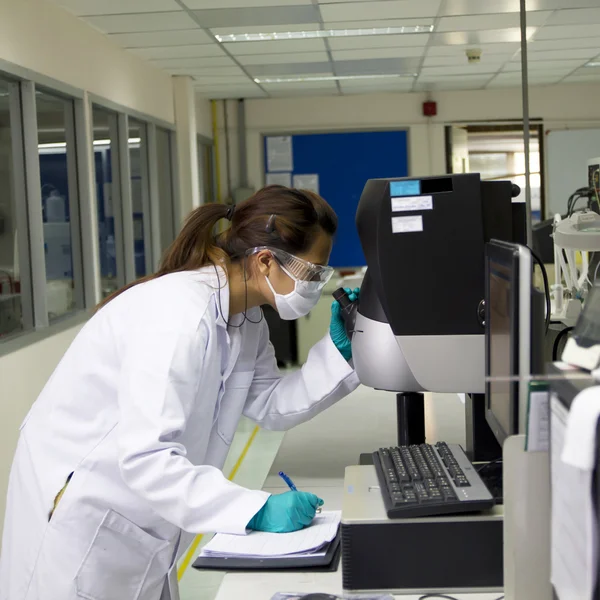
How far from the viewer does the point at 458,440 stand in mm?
1942

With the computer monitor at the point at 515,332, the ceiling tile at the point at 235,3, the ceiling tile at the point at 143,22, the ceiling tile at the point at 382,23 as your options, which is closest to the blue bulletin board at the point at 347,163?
the ceiling tile at the point at 382,23

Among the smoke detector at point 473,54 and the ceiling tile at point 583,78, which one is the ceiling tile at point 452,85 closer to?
the ceiling tile at point 583,78

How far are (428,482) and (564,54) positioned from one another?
5.31 metres

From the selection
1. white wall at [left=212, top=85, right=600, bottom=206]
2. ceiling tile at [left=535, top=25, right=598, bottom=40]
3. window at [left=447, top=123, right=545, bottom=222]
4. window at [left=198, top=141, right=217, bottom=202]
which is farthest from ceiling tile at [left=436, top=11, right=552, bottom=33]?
window at [left=198, top=141, right=217, bottom=202]

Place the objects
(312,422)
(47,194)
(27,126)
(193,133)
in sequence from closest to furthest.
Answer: (312,422)
(27,126)
(47,194)
(193,133)

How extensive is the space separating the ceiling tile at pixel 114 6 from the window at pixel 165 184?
6.58 feet

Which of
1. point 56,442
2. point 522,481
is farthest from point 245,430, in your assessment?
point 522,481

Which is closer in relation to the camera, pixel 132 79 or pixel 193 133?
pixel 132 79

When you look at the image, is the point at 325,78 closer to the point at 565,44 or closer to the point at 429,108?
the point at 429,108

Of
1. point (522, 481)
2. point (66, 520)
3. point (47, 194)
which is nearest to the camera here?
point (522, 481)

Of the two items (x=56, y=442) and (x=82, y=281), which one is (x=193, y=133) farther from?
(x=56, y=442)

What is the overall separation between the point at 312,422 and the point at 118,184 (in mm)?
3248

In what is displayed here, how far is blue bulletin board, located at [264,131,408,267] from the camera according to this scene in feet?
24.8

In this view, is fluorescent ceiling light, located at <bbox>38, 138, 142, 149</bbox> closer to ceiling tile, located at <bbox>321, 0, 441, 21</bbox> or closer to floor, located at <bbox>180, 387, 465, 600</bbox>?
ceiling tile, located at <bbox>321, 0, 441, 21</bbox>
